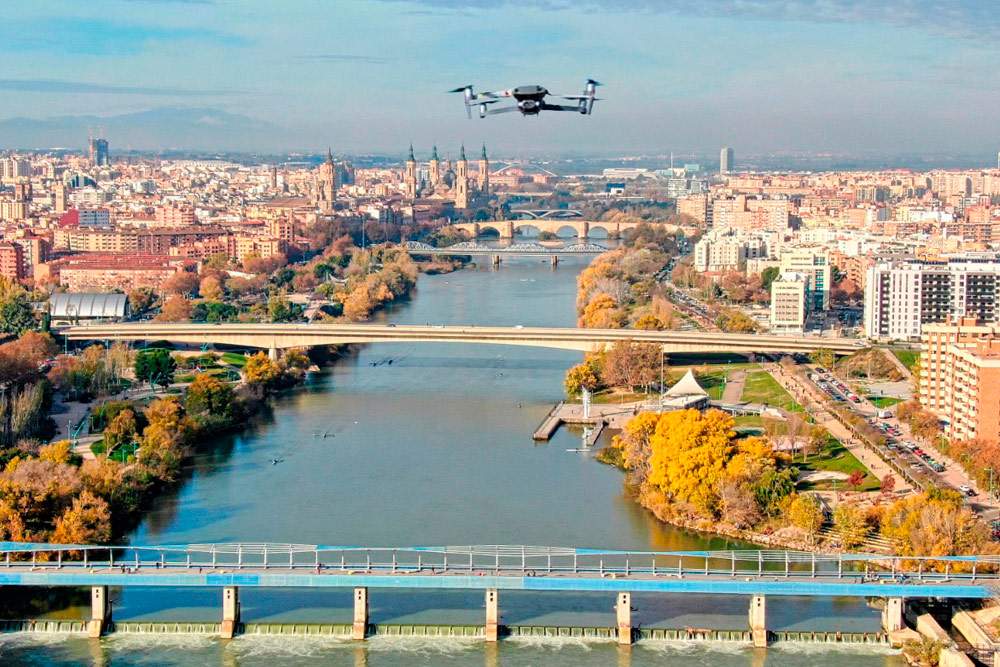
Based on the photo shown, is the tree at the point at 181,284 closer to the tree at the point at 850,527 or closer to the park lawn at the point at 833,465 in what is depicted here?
the park lawn at the point at 833,465

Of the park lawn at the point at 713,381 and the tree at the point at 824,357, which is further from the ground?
the tree at the point at 824,357

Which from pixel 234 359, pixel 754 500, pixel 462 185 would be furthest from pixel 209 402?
pixel 462 185

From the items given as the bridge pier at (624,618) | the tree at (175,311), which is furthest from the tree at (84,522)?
the tree at (175,311)

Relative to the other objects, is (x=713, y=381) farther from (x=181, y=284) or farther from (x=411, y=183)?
(x=411, y=183)

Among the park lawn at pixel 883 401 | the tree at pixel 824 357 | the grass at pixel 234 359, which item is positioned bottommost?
the grass at pixel 234 359

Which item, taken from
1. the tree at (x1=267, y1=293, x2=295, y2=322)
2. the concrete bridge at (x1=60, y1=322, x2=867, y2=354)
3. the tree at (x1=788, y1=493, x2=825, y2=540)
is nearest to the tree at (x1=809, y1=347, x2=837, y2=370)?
the concrete bridge at (x1=60, y1=322, x2=867, y2=354)

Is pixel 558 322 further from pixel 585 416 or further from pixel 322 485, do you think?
pixel 322 485
